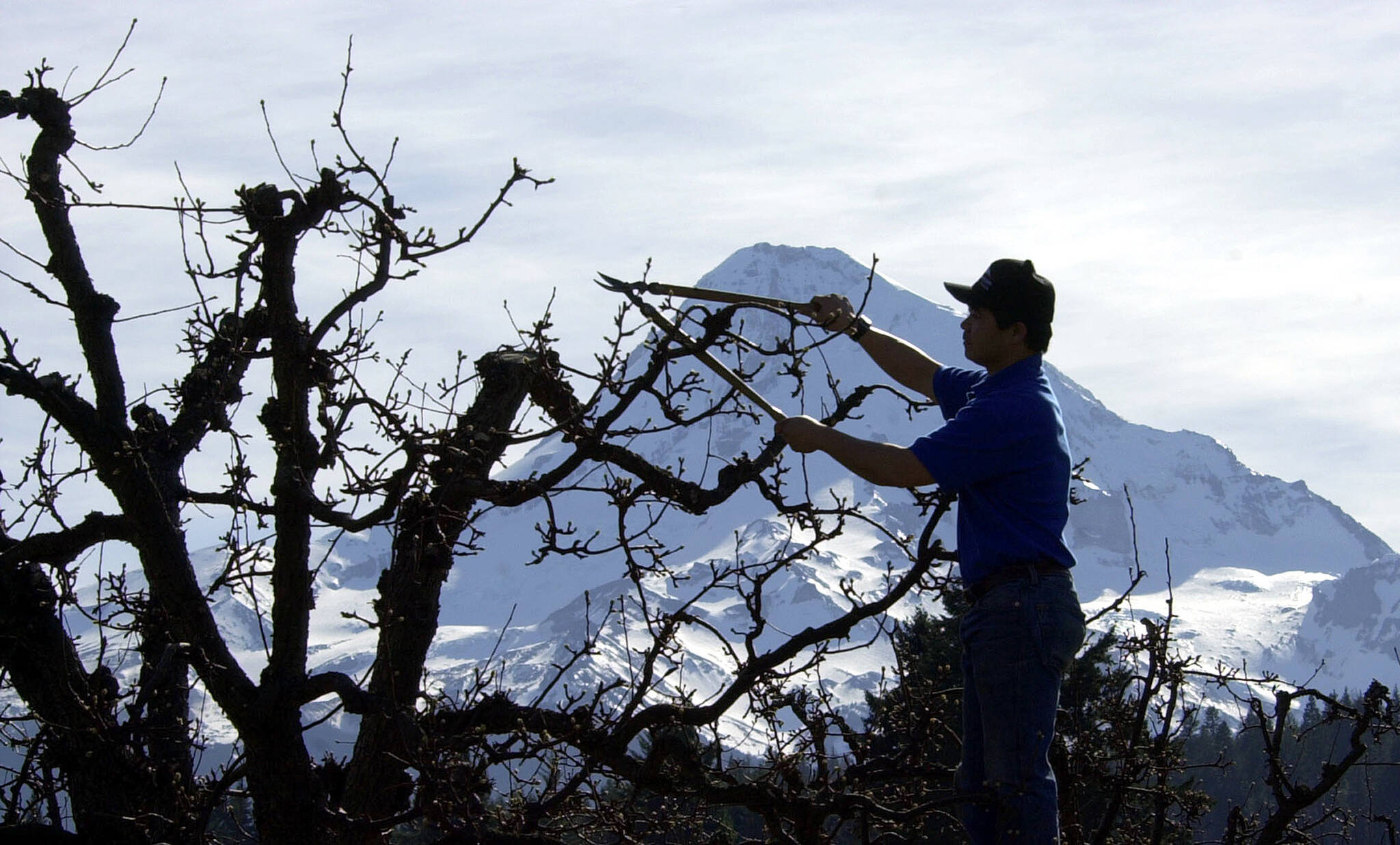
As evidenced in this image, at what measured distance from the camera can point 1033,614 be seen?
459cm

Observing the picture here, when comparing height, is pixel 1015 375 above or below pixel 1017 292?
below

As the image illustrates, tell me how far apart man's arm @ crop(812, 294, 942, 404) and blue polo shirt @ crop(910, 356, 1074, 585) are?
1.05m

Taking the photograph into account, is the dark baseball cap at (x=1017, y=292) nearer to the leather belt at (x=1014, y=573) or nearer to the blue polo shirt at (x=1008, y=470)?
the blue polo shirt at (x=1008, y=470)

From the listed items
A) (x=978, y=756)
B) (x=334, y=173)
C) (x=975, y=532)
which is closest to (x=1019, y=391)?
(x=975, y=532)

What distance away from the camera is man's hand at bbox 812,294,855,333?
6125 millimetres

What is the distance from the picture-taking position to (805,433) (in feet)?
16.1

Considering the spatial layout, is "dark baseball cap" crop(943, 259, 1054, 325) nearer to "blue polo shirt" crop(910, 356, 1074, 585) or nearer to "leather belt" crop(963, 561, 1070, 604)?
"blue polo shirt" crop(910, 356, 1074, 585)

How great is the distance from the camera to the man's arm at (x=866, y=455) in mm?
4637

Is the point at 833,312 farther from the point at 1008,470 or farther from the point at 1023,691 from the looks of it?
the point at 1023,691

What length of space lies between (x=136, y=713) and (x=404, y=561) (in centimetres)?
126

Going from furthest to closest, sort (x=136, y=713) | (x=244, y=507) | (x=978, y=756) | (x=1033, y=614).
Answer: (x=244, y=507) → (x=136, y=713) → (x=978, y=756) → (x=1033, y=614)

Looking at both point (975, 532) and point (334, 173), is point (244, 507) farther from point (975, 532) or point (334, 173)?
point (975, 532)

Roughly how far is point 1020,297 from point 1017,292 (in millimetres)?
23

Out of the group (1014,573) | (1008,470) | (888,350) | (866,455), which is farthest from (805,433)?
(888,350)
